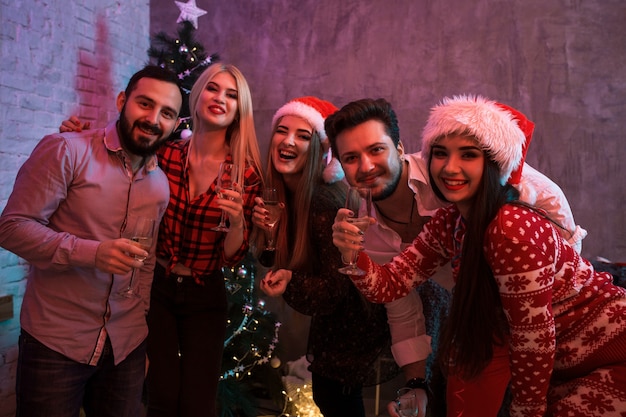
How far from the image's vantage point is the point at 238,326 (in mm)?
3473

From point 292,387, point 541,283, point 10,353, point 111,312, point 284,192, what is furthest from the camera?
point 292,387

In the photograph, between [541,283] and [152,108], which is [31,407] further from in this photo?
[541,283]

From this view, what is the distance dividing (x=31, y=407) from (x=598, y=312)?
1.98m

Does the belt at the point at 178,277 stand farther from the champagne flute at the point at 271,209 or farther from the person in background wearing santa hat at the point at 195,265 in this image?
the champagne flute at the point at 271,209

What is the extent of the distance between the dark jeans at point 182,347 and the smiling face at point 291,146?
2.07 ft

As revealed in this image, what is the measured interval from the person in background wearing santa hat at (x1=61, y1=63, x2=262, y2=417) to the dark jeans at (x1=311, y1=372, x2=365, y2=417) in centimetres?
49

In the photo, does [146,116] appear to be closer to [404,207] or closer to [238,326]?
[404,207]

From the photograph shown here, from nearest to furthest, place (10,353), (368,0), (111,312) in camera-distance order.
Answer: (111,312)
(10,353)
(368,0)

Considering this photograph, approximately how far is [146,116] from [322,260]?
936 mm

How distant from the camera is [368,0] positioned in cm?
406

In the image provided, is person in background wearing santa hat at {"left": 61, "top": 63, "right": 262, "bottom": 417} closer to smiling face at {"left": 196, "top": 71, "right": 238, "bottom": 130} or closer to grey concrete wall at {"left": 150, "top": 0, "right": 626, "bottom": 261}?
smiling face at {"left": 196, "top": 71, "right": 238, "bottom": 130}

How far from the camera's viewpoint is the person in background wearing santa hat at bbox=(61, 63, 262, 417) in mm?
2109

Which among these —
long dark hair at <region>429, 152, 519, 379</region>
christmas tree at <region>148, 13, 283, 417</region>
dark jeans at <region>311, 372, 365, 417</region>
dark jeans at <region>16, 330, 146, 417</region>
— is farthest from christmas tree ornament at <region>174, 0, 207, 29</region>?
long dark hair at <region>429, 152, 519, 379</region>

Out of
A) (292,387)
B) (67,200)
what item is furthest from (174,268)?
(292,387)
